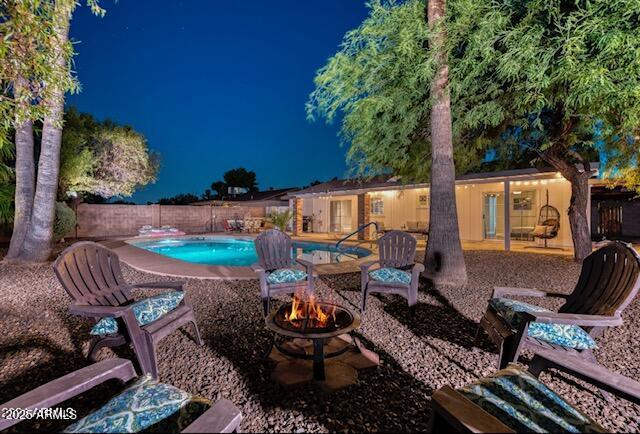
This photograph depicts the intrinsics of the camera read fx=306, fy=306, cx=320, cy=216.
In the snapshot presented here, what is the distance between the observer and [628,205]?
47.1 feet

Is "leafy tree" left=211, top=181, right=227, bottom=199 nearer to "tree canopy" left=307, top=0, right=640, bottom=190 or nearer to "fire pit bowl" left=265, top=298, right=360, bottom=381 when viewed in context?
"tree canopy" left=307, top=0, right=640, bottom=190

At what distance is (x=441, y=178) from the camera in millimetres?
5637

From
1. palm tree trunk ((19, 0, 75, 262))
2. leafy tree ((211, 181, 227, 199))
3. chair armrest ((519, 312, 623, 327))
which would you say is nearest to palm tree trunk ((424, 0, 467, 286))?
chair armrest ((519, 312, 623, 327))

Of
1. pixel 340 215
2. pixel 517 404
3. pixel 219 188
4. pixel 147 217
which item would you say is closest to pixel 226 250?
pixel 147 217

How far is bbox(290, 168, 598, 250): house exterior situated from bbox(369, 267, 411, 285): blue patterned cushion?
536 cm

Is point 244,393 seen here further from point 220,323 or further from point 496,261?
point 496,261

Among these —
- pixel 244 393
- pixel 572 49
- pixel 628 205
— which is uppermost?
pixel 572 49

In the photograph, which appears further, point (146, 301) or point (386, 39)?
point (386, 39)

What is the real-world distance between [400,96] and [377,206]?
11142 mm

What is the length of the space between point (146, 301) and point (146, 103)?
79910mm

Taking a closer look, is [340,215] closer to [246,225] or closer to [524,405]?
[246,225]

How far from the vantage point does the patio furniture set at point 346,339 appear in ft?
4.49

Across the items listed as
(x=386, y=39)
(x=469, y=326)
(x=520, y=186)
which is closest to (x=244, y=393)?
(x=469, y=326)

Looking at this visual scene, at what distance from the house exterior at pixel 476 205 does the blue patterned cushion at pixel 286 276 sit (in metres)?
5.83
